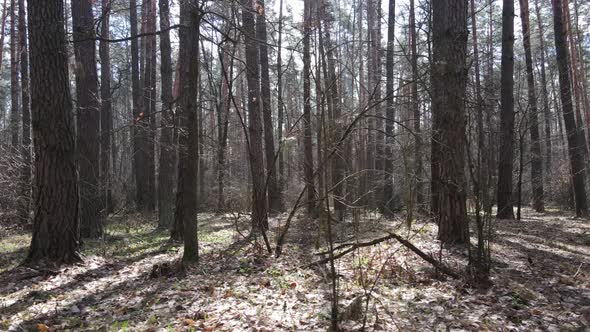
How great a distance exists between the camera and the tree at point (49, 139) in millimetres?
6141

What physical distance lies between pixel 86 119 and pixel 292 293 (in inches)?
274

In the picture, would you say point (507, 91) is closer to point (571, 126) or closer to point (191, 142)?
point (571, 126)

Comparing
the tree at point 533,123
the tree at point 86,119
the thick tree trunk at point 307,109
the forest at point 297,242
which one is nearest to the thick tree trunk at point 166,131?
the forest at point 297,242

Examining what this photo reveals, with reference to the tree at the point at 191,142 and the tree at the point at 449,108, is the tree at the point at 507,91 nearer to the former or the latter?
the tree at the point at 449,108

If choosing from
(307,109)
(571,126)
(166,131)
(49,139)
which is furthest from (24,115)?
(571,126)

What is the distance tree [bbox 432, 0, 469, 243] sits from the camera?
6375mm

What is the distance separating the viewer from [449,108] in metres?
6.62

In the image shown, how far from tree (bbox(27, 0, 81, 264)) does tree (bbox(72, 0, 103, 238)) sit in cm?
286

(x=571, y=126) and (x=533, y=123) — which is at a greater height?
(x=533, y=123)

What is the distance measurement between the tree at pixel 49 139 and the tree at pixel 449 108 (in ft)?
18.5

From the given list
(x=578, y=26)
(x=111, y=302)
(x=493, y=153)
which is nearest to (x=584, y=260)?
(x=493, y=153)

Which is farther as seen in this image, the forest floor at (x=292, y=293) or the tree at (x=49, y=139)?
the tree at (x=49, y=139)

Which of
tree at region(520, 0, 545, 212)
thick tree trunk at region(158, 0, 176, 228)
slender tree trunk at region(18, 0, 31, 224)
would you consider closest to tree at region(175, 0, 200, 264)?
thick tree trunk at region(158, 0, 176, 228)

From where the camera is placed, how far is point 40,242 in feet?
20.2
